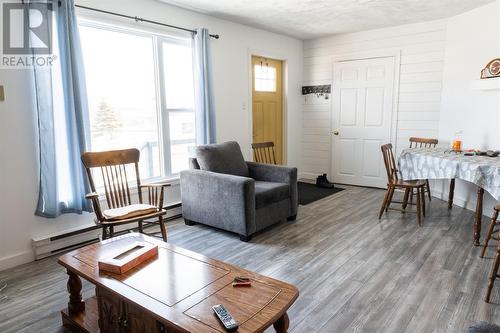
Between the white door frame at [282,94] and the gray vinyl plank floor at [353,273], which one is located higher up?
the white door frame at [282,94]

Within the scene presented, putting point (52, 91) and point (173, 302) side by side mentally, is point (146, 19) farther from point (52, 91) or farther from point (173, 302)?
point (173, 302)

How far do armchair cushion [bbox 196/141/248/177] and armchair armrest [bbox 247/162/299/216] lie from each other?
0.16 m

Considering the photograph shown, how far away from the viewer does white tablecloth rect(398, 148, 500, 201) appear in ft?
9.64

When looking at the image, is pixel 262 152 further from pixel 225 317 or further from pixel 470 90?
pixel 225 317

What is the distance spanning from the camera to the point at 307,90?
6062 millimetres

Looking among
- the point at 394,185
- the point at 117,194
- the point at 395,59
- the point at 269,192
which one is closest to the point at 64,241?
the point at 117,194

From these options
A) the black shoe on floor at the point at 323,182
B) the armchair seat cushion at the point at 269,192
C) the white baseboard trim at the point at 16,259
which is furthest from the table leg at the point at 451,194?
the white baseboard trim at the point at 16,259

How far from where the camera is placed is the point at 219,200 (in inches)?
134

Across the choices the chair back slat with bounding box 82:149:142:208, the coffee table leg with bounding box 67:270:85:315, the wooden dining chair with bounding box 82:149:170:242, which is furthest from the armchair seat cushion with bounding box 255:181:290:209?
the coffee table leg with bounding box 67:270:85:315

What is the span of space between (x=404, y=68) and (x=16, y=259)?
5.32 metres

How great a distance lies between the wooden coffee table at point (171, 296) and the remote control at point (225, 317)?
24 millimetres

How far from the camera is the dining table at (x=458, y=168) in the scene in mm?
2949

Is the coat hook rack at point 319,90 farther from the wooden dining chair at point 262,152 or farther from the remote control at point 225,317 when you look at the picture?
the remote control at point 225,317

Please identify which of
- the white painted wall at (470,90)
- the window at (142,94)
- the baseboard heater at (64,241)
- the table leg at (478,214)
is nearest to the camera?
the baseboard heater at (64,241)
